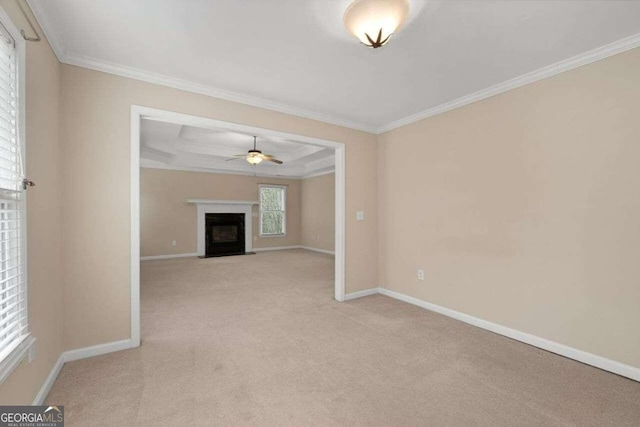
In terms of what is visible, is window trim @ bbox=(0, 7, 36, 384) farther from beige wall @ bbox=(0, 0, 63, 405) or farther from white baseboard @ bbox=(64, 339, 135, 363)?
white baseboard @ bbox=(64, 339, 135, 363)

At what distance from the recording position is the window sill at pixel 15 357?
48.4 inches

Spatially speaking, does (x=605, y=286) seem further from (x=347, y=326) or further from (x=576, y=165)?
(x=347, y=326)

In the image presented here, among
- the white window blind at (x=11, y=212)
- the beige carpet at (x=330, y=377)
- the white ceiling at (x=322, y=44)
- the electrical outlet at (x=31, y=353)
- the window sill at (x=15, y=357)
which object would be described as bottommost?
the beige carpet at (x=330, y=377)

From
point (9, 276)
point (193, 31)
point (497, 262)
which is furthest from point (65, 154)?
point (497, 262)

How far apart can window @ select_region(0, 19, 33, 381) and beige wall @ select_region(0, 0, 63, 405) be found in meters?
0.12

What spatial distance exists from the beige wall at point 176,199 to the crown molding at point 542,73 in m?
5.99

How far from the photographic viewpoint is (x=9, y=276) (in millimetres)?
1410

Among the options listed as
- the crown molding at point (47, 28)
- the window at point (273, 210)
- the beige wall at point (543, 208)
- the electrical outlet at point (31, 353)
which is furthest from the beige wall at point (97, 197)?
the window at point (273, 210)

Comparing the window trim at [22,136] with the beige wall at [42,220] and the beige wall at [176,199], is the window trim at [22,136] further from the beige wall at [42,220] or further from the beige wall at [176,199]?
the beige wall at [176,199]

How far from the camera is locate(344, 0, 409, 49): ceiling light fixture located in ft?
5.18

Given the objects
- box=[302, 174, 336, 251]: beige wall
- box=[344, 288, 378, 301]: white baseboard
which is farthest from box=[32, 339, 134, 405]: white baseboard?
box=[302, 174, 336, 251]: beige wall

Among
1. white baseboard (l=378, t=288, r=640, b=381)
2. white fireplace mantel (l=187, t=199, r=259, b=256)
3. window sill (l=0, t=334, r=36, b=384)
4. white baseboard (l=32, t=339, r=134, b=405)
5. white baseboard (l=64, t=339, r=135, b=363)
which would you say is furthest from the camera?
white fireplace mantel (l=187, t=199, r=259, b=256)

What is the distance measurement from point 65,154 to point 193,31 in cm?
143

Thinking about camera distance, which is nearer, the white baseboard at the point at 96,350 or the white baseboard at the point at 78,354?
Answer: the white baseboard at the point at 78,354
